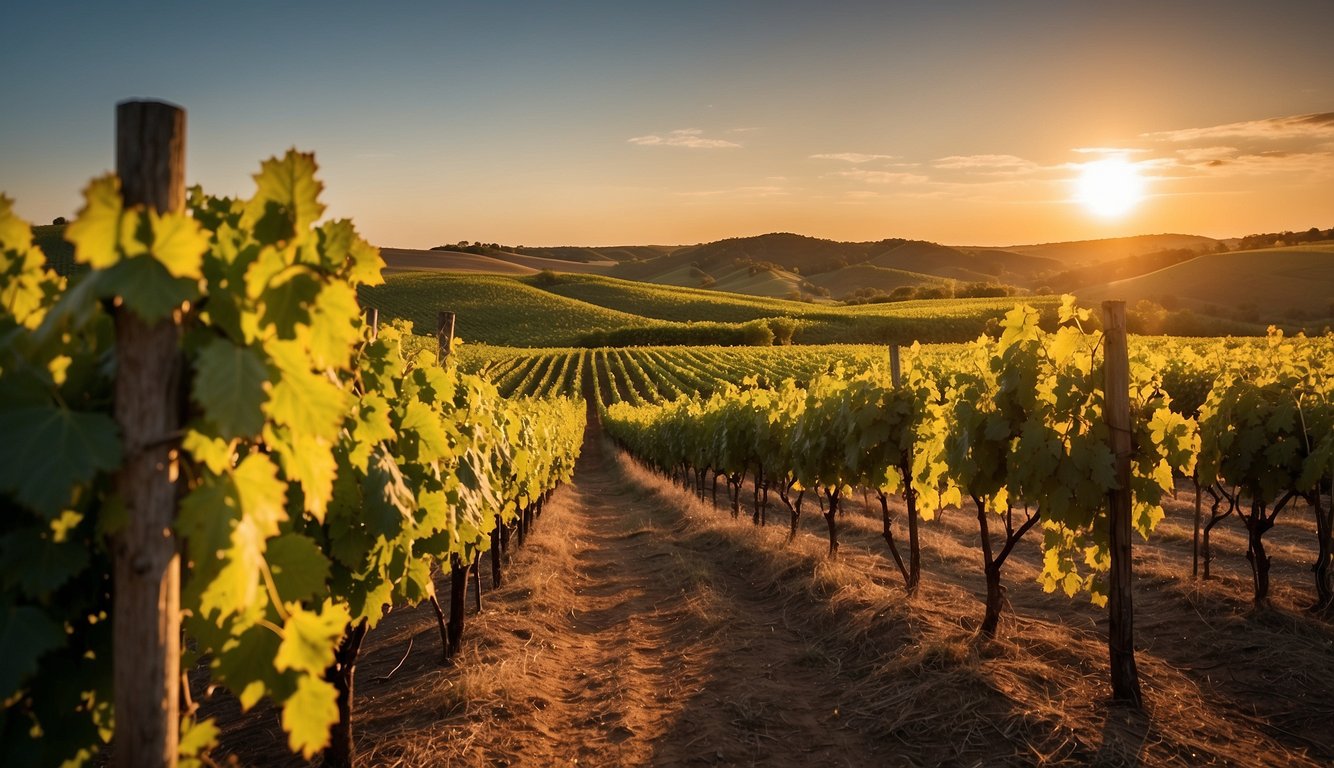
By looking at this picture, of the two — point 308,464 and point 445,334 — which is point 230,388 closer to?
point 308,464

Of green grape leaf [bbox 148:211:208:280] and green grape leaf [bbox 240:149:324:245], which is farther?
green grape leaf [bbox 240:149:324:245]

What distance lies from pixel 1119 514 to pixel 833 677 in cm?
246

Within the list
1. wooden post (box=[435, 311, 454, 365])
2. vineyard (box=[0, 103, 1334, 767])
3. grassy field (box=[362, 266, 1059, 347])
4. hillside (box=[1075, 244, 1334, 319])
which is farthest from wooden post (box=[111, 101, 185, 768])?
hillside (box=[1075, 244, 1334, 319])

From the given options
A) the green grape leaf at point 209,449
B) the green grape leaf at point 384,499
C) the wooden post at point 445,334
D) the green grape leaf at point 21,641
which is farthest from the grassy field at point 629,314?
the green grape leaf at point 21,641

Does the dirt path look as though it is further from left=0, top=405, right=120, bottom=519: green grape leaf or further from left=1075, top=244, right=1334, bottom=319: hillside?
left=1075, top=244, right=1334, bottom=319: hillside

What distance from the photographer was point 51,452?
1646 mm

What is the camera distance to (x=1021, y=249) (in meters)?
174

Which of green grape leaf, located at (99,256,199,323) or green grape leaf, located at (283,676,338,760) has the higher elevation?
green grape leaf, located at (99,256,199,323)

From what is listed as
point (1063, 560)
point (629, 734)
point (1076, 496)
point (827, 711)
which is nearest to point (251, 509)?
point (629, 734)

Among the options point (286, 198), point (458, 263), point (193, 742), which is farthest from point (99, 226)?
point (458, 263)

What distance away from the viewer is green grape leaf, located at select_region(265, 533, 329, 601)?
2.11 meters

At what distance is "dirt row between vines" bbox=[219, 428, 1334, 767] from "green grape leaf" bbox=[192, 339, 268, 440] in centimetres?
362

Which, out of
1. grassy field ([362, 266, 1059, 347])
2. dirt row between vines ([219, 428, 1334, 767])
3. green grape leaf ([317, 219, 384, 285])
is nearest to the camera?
green grape leaf ([317, 219, 384, 285])

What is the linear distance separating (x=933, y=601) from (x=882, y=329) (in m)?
69.1
